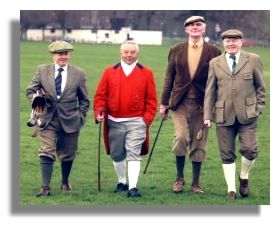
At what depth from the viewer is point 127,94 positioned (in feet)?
31.4

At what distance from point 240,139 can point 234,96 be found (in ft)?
1.64

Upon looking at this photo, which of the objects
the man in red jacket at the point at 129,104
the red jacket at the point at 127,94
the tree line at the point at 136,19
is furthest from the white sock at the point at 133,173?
the tree line at the point at 136,19

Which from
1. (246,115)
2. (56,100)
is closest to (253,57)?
(246,115)

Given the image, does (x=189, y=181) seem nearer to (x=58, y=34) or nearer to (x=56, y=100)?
(x=56, y=100)

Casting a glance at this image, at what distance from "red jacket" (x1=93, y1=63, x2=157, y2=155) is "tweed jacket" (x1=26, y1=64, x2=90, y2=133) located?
0.85 feet

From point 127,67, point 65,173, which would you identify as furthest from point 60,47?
point 65,173

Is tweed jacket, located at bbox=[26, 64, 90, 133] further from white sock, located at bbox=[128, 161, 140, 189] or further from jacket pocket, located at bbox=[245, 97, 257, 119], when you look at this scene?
jacket pocket, located at bbox=[245, 97, 257, 119]

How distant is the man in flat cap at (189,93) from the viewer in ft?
32.2

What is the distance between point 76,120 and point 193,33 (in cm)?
164

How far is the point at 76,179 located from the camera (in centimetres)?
1071

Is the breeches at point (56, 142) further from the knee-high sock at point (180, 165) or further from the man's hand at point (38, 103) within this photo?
the knee-high sock at point (180, 165)

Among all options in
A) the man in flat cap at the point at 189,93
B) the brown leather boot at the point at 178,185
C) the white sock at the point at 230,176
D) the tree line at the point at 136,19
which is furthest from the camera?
the tree line at the point at 136,19

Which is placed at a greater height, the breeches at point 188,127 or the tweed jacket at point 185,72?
the tweed jacket at point 185,72

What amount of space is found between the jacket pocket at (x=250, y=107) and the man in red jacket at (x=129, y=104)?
1.03 meters
